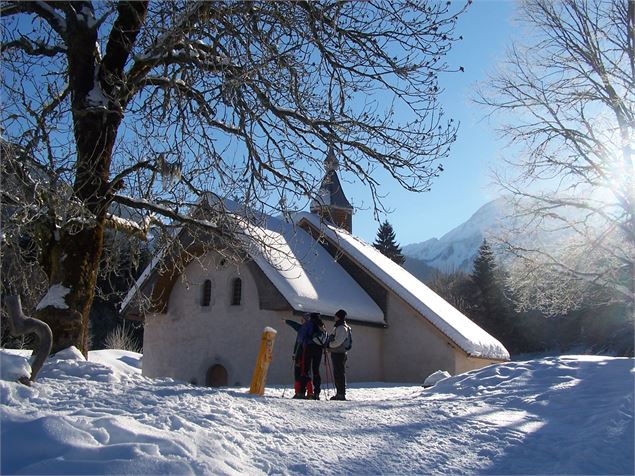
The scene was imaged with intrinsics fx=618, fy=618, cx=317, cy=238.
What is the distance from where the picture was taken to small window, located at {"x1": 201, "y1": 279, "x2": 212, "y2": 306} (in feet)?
70.6

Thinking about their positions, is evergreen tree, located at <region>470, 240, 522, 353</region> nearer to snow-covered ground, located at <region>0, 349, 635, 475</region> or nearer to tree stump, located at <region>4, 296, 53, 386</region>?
snow-covered ground, located at <region>0, 349, 635, 475</region>

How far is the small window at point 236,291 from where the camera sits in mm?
20641

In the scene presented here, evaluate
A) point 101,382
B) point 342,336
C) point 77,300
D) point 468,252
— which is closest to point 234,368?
point 342,336

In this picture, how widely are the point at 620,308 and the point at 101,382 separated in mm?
39832

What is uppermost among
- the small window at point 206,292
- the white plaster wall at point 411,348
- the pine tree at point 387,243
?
the pine tree at point 387,243

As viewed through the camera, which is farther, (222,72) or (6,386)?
(222,72)

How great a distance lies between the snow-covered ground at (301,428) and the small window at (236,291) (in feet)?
41.2

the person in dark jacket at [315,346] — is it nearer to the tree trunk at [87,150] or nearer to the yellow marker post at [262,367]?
the yellow marker post at [262,367]

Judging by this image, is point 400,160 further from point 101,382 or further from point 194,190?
point 101,382

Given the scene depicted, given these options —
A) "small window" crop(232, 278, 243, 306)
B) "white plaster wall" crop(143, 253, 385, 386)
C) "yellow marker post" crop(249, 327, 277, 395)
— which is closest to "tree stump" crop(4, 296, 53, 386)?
"yellow marker post" crop(249, 327, 277, 395)

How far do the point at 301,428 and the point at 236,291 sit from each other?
49.0 ft

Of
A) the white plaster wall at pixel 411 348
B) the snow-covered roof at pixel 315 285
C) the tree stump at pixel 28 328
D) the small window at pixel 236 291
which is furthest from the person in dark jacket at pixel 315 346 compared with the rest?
the white plaster wall at pixel 411 348

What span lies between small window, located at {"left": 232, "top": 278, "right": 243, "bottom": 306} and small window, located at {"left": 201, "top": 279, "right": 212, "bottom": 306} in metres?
1.09

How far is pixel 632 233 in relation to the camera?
16.6 meters
